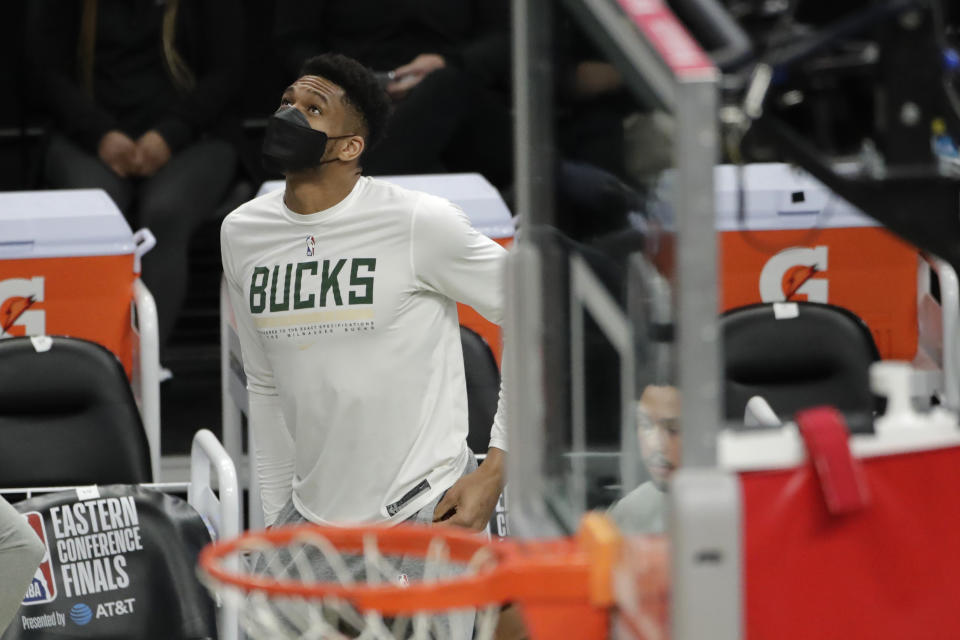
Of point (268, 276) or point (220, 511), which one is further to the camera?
point (220, 511)

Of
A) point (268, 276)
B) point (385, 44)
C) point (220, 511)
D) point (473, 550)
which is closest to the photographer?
point (473, 550)

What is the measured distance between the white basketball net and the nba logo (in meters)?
0.68

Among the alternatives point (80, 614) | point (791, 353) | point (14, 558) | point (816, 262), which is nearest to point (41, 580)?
point (80, 614)

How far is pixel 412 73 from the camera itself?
490cm

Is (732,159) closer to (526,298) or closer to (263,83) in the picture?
(526,298)

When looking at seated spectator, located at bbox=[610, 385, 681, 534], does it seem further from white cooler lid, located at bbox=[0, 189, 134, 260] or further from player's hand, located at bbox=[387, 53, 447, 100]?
player's hand, located at bbox=[387, 53, 447, 100]

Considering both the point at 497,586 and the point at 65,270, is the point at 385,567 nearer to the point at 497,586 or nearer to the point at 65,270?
the point at 497,586

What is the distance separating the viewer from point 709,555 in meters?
1.37

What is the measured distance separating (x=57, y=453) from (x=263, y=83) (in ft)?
8.80

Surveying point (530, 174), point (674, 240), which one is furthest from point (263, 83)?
point (674, 240)

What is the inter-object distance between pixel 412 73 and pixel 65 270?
5.14 ft

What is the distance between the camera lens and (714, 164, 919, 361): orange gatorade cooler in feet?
12.5

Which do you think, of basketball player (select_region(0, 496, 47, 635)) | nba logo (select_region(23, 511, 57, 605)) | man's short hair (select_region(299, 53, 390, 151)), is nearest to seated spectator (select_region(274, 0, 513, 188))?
man's short hair (select_region(299, 53, 390, 151))

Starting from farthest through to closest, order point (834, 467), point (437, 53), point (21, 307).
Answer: point (437, 53), point (21, 307), point (834, 467)
